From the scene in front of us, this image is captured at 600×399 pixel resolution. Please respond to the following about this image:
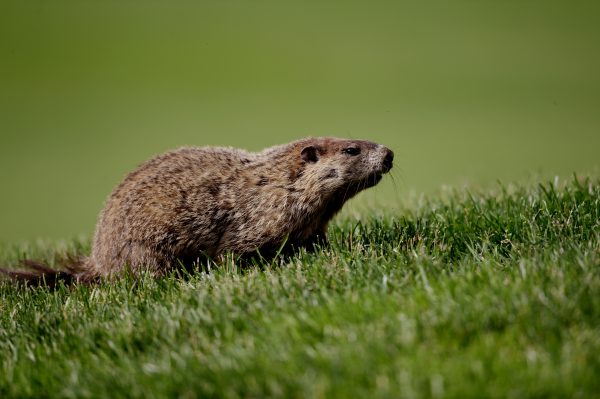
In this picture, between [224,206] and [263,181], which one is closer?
[224,206]

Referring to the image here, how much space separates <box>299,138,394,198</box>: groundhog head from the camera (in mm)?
5984

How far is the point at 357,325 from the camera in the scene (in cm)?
349

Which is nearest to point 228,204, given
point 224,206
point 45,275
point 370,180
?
point 224,206

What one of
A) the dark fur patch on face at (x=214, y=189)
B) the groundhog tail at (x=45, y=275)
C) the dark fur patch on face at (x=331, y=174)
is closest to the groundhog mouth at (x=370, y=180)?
the dark fur patch on face at (x=331, y=174)

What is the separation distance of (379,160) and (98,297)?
2704mm

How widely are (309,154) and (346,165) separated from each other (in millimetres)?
382

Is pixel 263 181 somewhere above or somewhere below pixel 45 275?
above

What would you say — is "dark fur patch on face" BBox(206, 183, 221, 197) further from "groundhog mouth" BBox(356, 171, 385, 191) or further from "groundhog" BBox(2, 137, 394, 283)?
"groundhog mouth" BBox(356, 171, 385, 191)

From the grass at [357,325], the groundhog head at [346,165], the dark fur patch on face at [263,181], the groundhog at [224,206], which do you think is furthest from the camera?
the dark fur patch on face at [263,181]

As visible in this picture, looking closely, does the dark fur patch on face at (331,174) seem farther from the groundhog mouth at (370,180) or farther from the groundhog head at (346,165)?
the groundhog mouth at (370,180)

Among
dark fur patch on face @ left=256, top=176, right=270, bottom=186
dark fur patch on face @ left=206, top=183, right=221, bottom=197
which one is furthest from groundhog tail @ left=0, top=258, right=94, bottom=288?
dark fur patch on face @ left=256, top=176, right=270, bottom=186

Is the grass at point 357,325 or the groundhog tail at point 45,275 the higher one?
the grass at point 357,325

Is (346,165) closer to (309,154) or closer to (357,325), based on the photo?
(309,154)

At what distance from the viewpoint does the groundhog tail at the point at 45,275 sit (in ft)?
19.7
